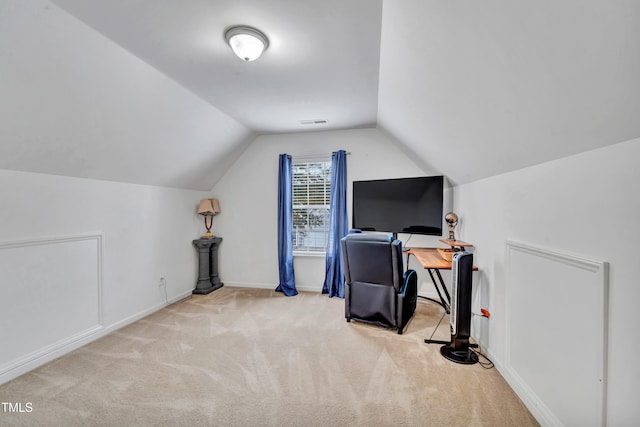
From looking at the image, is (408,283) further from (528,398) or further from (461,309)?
(528,398)

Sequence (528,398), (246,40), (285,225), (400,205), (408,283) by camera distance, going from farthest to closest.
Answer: (285,225) < (400,205) < (408,283) < (246,40) < (528,398)

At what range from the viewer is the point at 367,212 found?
145 inches

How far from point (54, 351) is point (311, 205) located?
322cm

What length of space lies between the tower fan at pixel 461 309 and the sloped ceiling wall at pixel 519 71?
2.66ft

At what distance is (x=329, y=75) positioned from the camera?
7.94 ft

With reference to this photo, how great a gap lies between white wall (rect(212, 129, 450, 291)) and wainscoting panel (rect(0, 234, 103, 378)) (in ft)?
6.23

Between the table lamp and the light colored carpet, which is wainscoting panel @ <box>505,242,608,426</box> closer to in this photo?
the light colored carpet

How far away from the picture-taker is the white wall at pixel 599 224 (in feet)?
3.46

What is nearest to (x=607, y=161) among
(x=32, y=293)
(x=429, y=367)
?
(x=429, y=367)

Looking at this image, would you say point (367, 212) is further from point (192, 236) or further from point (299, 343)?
point (192, 236)

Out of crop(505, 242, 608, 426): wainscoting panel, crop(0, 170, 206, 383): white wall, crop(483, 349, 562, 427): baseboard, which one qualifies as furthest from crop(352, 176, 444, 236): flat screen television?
crop(0, 170, 206, 383): white wall

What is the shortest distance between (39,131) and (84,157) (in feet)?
1.46

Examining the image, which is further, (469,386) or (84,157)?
(84,157)

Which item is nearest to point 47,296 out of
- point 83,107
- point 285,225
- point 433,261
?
point 83,107
